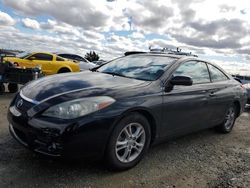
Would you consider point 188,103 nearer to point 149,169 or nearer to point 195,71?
point 195,71

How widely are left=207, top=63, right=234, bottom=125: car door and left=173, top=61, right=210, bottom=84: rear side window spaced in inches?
7.4

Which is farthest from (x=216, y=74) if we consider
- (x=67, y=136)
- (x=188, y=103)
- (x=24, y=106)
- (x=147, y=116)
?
(x=24, y=106)

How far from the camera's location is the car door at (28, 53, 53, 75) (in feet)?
44.2

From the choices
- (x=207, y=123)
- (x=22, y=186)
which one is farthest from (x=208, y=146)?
(x=22, y=186)

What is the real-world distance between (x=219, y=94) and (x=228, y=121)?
1.02m

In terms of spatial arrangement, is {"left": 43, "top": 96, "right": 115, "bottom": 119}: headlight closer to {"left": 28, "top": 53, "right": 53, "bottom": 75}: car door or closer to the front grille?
the front grille

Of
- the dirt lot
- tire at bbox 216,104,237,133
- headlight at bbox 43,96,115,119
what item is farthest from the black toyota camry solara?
tire at bbox 216,104,237,133

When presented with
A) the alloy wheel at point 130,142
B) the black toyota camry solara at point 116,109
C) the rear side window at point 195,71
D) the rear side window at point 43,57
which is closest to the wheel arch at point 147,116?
the black toyota camry solara at point 116,109

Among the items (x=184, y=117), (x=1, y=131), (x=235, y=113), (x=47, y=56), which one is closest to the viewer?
(x=184, y=117)

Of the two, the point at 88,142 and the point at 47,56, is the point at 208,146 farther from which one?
the point at 47,56

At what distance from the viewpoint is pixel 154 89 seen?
3973mm

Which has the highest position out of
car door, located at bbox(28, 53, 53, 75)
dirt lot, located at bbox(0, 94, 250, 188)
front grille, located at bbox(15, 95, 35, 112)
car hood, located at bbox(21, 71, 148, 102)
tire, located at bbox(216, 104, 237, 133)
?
car door, located at bbox(28, 53, 53, 75)

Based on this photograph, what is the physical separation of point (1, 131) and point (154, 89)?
2.58 metres

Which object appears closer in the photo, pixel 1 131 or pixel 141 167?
pixel 141 167
